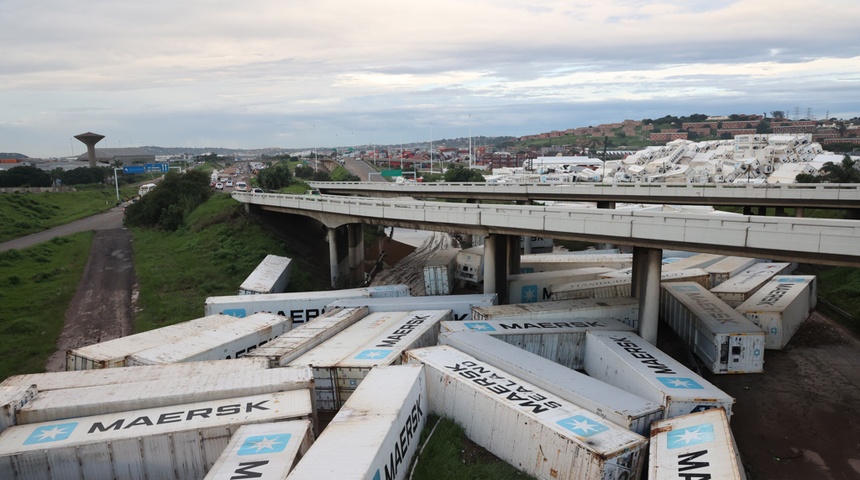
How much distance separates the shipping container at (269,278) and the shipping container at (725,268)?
106ft

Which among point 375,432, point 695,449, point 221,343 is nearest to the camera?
point 375,432

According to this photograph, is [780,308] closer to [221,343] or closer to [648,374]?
[648,374]

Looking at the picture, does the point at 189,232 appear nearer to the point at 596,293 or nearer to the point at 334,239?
the point at 334,239

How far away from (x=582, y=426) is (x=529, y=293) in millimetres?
23856

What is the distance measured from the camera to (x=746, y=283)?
124 feet

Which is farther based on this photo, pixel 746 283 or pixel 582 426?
pixel 746 283

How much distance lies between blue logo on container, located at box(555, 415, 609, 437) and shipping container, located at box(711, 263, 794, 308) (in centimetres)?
2181

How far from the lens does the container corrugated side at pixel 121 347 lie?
23.6m

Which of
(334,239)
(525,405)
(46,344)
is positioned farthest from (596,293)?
(46,344)

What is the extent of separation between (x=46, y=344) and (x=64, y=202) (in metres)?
73.1

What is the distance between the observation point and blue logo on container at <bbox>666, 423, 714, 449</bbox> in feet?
53.8

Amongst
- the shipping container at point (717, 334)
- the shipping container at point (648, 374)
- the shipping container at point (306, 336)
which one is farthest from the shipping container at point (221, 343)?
the shipping container at point (717, 334)

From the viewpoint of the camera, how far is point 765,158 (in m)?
129

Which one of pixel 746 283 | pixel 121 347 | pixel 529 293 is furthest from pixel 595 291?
pixel 121 347
